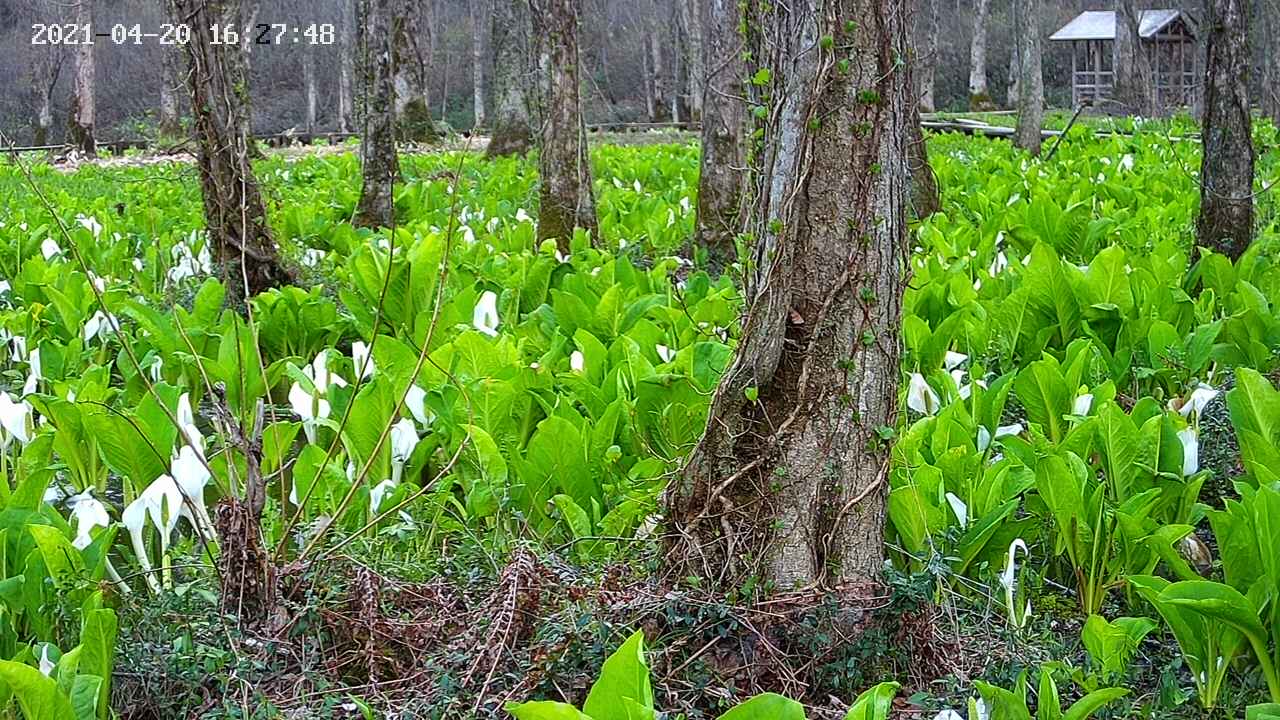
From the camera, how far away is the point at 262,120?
131ft

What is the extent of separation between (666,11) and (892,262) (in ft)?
135

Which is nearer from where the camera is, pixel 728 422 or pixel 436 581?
pixel 728 422

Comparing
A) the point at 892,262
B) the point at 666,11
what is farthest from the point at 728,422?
the point at 666,11

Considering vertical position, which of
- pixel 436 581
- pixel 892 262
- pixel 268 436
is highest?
pixel 892 262

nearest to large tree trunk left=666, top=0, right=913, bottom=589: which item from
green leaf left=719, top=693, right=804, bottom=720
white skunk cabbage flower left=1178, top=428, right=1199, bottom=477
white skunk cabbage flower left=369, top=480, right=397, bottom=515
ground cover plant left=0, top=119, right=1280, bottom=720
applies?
ground cover plant left=0, top=119, right=1280, bottom=720

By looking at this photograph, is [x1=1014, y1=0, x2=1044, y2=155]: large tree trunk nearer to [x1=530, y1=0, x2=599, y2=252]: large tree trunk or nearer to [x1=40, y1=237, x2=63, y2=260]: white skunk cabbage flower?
[x1=530, y1=0, x2=599, y2=252]: large tree trunk

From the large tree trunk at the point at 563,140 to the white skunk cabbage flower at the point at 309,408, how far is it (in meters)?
3.94

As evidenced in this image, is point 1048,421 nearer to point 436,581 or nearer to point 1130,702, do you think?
point 1130,702

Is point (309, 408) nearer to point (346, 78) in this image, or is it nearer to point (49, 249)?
point (49, 249)

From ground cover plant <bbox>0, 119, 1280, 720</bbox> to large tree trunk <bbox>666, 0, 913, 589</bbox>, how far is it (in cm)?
15

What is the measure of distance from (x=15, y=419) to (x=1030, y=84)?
518 inches

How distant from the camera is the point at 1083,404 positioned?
404 cm

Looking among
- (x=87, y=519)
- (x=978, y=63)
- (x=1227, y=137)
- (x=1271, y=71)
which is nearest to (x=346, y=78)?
(x=978, y=63)

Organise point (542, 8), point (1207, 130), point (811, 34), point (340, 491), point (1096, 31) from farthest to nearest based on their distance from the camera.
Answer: point (1096, 31), point (542, 8), point (1207, 130), point (340, 491), point (811, 34)
